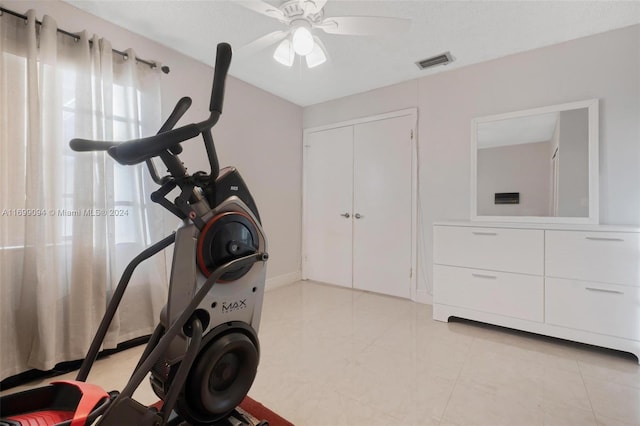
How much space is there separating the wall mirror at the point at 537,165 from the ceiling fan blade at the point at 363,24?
4.93 ft

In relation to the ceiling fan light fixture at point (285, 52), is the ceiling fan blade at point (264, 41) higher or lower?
higher

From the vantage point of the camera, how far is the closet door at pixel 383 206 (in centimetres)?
309

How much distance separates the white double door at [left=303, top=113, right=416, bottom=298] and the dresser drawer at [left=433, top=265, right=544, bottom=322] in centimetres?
58

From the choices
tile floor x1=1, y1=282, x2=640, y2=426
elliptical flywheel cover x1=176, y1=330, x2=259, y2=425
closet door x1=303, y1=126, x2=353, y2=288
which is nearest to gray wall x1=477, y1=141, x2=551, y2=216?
tile floor x1=1, y1=282, x2=640, y2=426

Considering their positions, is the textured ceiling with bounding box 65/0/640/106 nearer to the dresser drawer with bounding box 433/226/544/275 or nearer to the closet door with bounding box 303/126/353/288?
the closet door with bounding box 303/126/353/288

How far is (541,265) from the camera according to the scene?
6.89ft

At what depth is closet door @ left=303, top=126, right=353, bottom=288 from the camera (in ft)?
11.5

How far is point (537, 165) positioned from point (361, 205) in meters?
1.69

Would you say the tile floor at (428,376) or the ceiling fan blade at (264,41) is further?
the ceiling fan blade at (264,41)

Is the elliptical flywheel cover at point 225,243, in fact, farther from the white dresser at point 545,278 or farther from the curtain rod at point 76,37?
the white dresser at point 545,278

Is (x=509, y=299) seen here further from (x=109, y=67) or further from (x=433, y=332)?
(x=109, y=67)

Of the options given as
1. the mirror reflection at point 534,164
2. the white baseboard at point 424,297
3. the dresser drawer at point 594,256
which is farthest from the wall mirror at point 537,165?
the white baseboard at point 424,297

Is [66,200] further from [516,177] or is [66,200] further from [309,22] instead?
[516,177]

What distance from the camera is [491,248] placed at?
2285 millimetres
